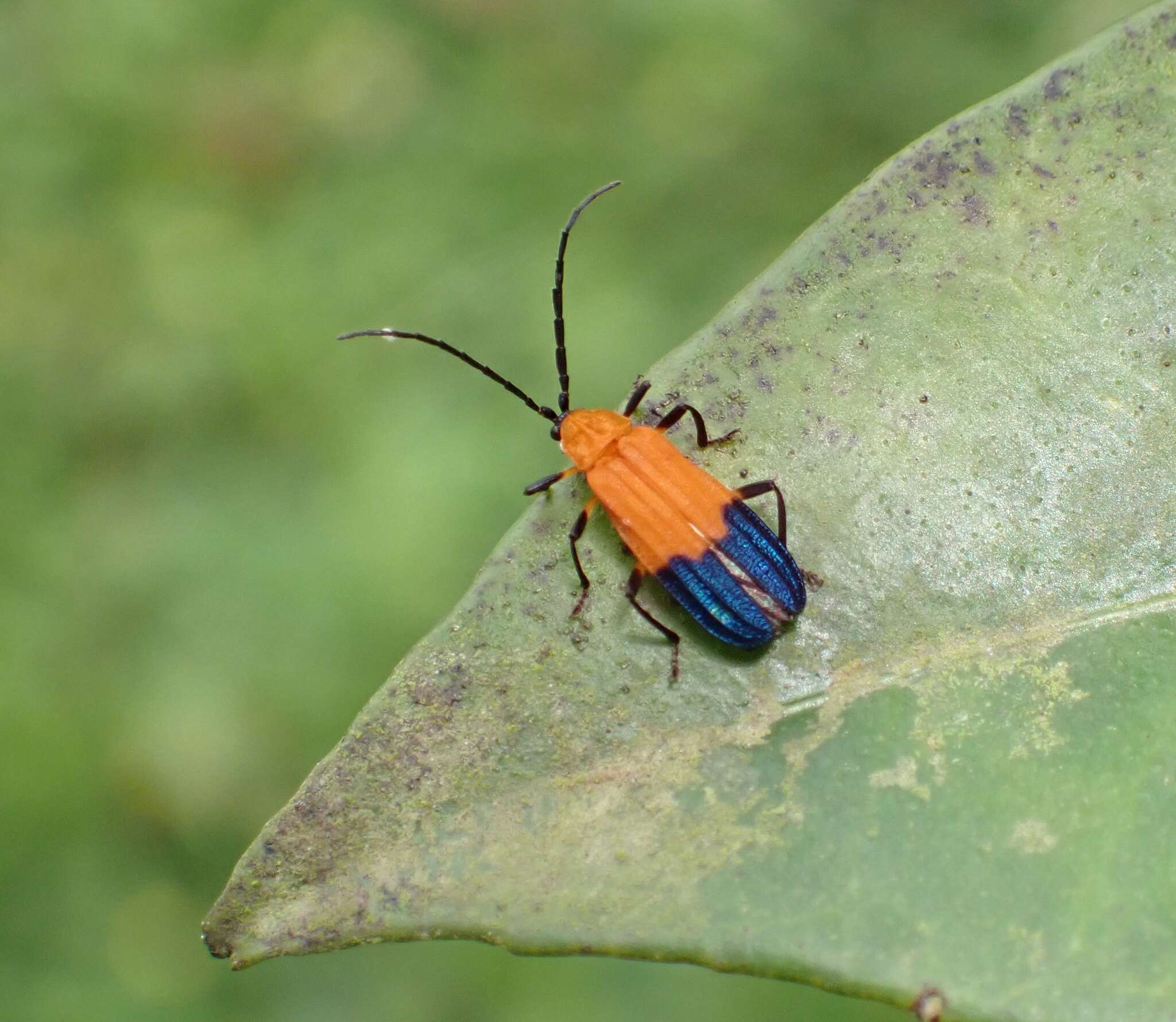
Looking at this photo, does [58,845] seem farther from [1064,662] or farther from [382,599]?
[1064,662]

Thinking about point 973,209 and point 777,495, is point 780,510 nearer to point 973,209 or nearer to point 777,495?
point 777,495

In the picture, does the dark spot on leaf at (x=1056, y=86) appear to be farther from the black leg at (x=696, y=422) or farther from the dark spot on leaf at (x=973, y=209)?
the black leg at (x=696, y=422)

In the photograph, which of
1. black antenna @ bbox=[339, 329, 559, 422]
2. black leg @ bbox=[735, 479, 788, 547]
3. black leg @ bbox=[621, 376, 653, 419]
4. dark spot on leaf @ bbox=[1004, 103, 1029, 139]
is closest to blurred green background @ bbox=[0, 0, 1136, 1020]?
black antenna @ bbox=[339, 329, 559, 422]

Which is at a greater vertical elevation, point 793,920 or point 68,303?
point 68,303

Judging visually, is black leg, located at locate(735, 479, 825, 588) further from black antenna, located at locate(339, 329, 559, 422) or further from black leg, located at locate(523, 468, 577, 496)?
black antenna, located at locate(339, 329, 559, 422)

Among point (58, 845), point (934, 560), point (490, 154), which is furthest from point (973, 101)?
point (58, 845)

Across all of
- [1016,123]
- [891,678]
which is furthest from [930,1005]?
[1016,123]
